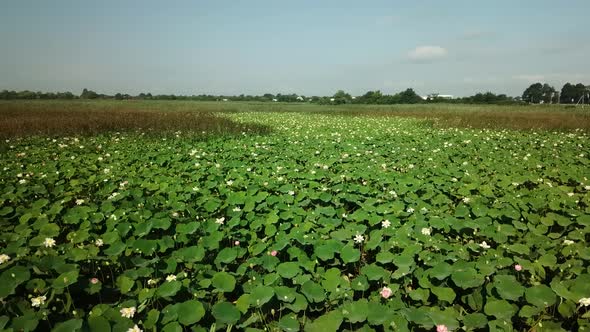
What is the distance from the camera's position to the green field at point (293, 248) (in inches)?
78.4

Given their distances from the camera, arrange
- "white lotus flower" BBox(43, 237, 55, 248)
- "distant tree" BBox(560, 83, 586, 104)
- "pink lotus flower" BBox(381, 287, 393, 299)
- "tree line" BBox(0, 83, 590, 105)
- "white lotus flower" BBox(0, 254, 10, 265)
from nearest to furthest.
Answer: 1. "pink lotus flower" BBox(381, 287, 393, 299)
2. "white lotus flower" BBox(0, 254, 10, 265)
3. "white lotus flower" BBox(43, 237, 55, 248)
4. "tree line" BBox(0, 83, 590, 105)
5. "distant tree" BBox(560, 83, 586, 104)

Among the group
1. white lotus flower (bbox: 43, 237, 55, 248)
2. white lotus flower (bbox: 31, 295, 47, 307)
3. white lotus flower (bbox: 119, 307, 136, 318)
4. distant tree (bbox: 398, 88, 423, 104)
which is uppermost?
distant tree (bbox: 398, 88, 423, 104)

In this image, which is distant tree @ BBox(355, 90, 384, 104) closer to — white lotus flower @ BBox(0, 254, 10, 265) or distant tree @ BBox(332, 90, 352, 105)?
distant tree @ BBox(332, 90, 352, 105)

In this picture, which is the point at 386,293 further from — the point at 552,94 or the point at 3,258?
the point at 552,94

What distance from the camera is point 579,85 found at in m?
89.8

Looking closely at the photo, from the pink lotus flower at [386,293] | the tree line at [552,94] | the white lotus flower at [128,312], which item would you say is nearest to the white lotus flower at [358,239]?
the pink lotus flower at [386,293]

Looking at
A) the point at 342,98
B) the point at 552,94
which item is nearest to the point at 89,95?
the point at 342,98

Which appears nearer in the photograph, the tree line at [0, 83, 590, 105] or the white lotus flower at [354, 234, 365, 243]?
the white lotus flower at [354, 234, 365, 243]

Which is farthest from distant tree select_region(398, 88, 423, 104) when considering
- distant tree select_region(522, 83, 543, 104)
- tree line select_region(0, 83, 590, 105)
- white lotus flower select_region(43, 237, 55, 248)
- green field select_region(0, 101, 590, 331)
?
white lotus flower select_region(43, 237, 55, 248)

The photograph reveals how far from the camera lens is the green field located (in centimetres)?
199

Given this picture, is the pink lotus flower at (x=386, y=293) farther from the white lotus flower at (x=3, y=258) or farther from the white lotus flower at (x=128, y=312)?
the white lotus flower at (x=3, y=258)

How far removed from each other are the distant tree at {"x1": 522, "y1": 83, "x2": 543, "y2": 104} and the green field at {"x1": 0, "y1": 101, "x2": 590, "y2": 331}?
403 ft

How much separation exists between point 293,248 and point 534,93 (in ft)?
430

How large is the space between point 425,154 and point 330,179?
3.69m
